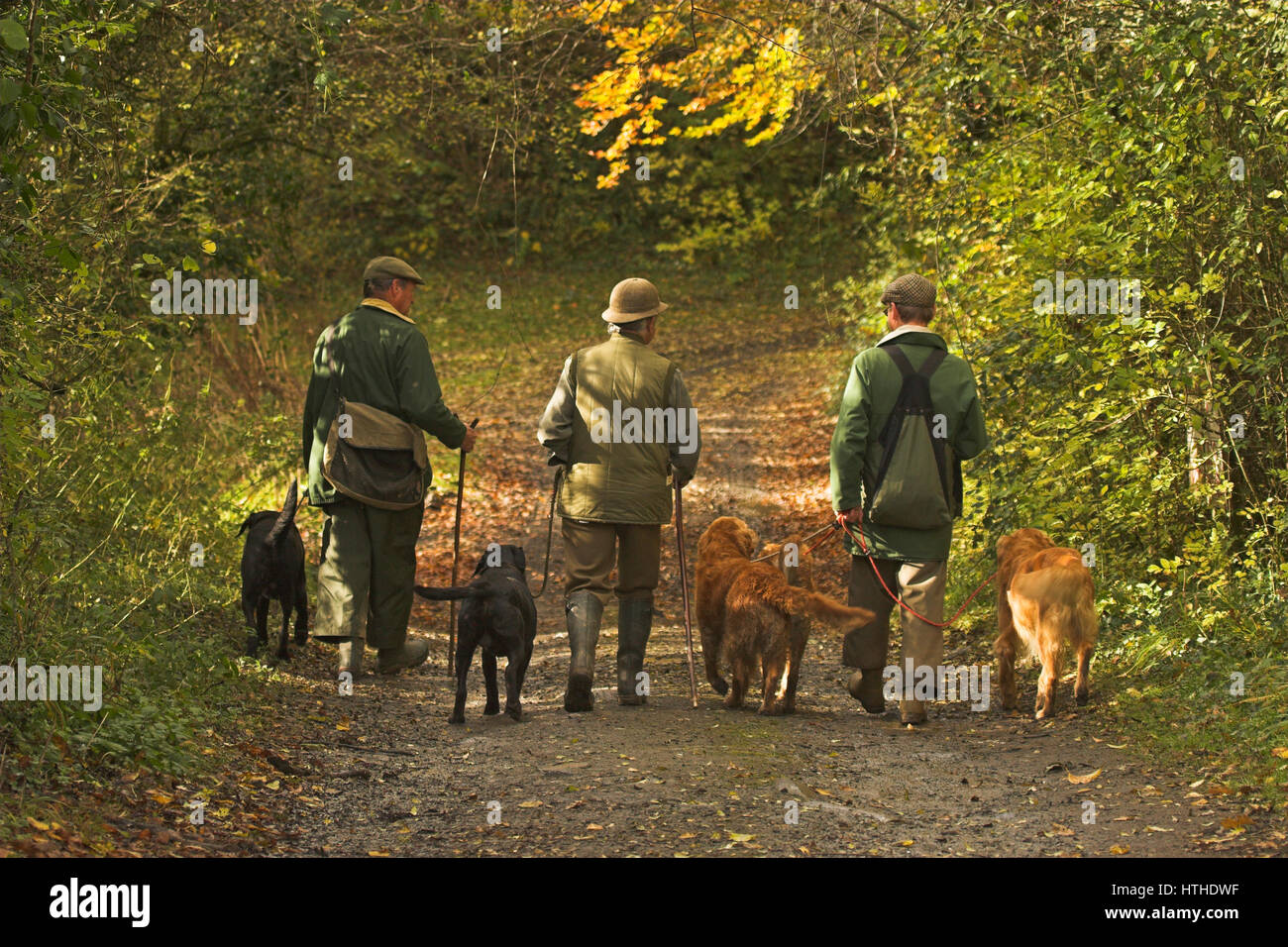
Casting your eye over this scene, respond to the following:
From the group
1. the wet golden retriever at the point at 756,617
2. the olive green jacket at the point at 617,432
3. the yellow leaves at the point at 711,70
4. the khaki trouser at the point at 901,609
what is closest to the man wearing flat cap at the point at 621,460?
the olive green jacket at the point at 617,432

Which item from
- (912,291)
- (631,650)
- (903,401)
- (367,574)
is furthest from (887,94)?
(367,574)

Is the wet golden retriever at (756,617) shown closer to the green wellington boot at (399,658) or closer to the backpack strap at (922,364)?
the backpack strap at (922,364)

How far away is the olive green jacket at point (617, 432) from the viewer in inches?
278

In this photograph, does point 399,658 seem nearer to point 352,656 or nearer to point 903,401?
point 352,656

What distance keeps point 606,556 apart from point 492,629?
0.86 m

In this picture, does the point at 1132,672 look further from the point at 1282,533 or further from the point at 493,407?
the point at 493,407

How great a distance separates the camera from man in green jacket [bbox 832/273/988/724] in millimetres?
6844

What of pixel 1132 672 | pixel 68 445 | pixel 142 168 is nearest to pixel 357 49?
pixel 142 168

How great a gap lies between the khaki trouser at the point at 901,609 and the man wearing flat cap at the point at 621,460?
3.68 ft

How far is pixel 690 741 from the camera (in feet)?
20.7

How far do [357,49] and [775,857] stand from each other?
9.06m

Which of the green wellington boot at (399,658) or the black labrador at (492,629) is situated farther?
the green wellington boot at (399,658)

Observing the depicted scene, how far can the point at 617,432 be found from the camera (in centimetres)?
709

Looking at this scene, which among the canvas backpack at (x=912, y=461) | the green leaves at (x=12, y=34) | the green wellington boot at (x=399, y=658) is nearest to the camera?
the green leaves at (x=12, y=34)
